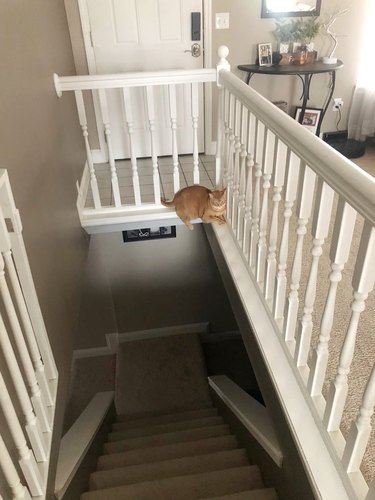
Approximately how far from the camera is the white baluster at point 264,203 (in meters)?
1.71

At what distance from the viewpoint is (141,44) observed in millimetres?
3584

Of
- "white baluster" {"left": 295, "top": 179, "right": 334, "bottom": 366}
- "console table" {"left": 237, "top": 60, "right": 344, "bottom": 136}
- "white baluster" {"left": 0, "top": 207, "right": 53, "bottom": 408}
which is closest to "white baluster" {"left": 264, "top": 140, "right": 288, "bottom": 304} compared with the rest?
"white baluster" {"left": 295, "top": 179, "right": 334, "bottom": 366}

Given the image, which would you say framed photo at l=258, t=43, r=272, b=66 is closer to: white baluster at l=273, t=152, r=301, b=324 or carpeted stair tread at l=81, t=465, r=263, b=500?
white baluster at l=273, t=152, r=301, b=324

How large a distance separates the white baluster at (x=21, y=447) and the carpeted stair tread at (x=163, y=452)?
40.3 inches

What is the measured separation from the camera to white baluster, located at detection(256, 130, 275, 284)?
1706 mm

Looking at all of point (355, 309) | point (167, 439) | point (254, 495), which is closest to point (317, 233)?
point (355, 309)

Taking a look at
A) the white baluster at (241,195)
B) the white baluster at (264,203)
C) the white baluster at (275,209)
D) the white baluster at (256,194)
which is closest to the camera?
the white baluster at (275,209)

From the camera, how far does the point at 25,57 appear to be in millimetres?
1912

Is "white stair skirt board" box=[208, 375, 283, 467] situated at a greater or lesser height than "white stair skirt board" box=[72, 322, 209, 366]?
greater

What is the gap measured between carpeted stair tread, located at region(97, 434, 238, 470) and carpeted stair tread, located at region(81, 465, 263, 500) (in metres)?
0.36

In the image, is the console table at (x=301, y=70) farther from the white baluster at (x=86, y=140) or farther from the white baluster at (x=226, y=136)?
the white baluster at (x=86, y=140)

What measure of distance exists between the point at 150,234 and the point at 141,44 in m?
1.63

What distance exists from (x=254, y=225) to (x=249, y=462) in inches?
50.1

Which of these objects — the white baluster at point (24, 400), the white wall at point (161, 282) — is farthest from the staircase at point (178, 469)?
the white wall at point (161, 282)
